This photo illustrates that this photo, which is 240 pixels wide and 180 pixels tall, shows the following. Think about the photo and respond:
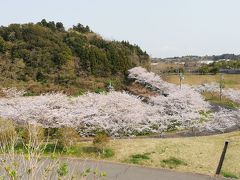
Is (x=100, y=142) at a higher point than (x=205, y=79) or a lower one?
lower

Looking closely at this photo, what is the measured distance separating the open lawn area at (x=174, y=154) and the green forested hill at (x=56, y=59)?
19732mm

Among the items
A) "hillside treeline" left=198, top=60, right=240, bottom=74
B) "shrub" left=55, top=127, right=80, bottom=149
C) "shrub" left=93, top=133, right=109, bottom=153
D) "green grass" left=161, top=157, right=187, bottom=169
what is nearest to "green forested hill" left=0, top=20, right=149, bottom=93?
"hillside treeline" left=198, top=60, right=240, bottom=74

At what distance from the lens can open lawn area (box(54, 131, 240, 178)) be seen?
45.0ft

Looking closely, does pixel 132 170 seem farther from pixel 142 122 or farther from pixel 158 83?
pixel 158 83

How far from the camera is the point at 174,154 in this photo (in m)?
14.9

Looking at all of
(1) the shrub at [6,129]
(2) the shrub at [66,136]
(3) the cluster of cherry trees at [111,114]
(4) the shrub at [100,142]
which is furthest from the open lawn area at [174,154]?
(1) the shrub at [6,129]

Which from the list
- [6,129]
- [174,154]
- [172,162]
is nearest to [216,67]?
[174,154]

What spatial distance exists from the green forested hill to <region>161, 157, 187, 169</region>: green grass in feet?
72.5

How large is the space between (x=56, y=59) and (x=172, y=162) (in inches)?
1031

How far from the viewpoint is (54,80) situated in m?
37.2

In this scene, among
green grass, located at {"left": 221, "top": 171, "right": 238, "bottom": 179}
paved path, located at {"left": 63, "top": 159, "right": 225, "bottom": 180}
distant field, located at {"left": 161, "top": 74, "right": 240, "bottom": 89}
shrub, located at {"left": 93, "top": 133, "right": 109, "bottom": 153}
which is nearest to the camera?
paved path, located at {"left": 63, "top": 159, "right": 225, "bottom": 180}

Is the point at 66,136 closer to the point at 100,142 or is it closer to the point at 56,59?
the point at 100,142

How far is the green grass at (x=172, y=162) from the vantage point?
1375 centimetres

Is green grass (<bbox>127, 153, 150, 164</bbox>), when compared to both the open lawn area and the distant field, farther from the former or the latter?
the distant field
